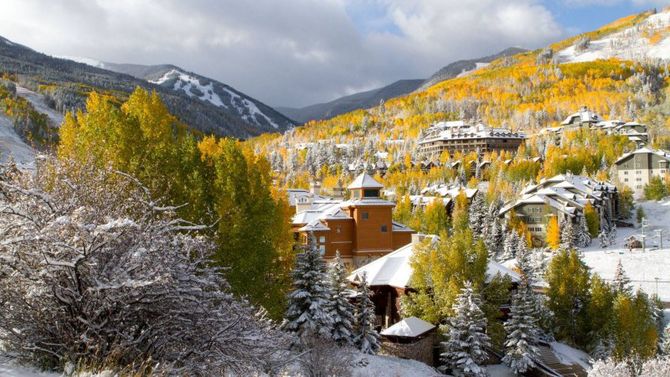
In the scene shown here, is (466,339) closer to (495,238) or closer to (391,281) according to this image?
(391,281)

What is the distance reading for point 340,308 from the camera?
80.1ft

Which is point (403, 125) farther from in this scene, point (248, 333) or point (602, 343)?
point (248, 333)

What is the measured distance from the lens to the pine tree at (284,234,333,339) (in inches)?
934

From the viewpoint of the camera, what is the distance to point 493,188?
9188 cm

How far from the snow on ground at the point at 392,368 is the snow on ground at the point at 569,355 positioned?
9390mm

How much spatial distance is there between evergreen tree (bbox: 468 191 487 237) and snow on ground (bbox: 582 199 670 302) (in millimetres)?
13842

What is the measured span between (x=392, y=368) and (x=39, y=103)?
161m

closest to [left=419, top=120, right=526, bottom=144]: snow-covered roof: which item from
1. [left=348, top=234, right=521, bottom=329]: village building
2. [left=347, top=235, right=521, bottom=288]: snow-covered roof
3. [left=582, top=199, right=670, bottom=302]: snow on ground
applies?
[left=582, top=199, right=670, bottom=302]: snow on ground

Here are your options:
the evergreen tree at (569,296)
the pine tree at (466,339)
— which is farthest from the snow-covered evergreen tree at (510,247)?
the pine tree at (466,339)

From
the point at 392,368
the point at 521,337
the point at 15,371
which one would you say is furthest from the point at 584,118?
the point at 15,371

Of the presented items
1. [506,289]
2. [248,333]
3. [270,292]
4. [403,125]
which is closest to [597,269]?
[506,289]

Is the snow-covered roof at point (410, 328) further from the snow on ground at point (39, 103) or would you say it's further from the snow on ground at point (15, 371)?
the snow on ground at point (39, 103)

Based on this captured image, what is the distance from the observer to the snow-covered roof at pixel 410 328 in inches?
1009

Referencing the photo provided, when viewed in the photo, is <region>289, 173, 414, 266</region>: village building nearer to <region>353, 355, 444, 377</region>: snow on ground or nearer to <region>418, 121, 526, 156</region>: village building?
<region>353, 355, 444, 377</region>: snow on ground
